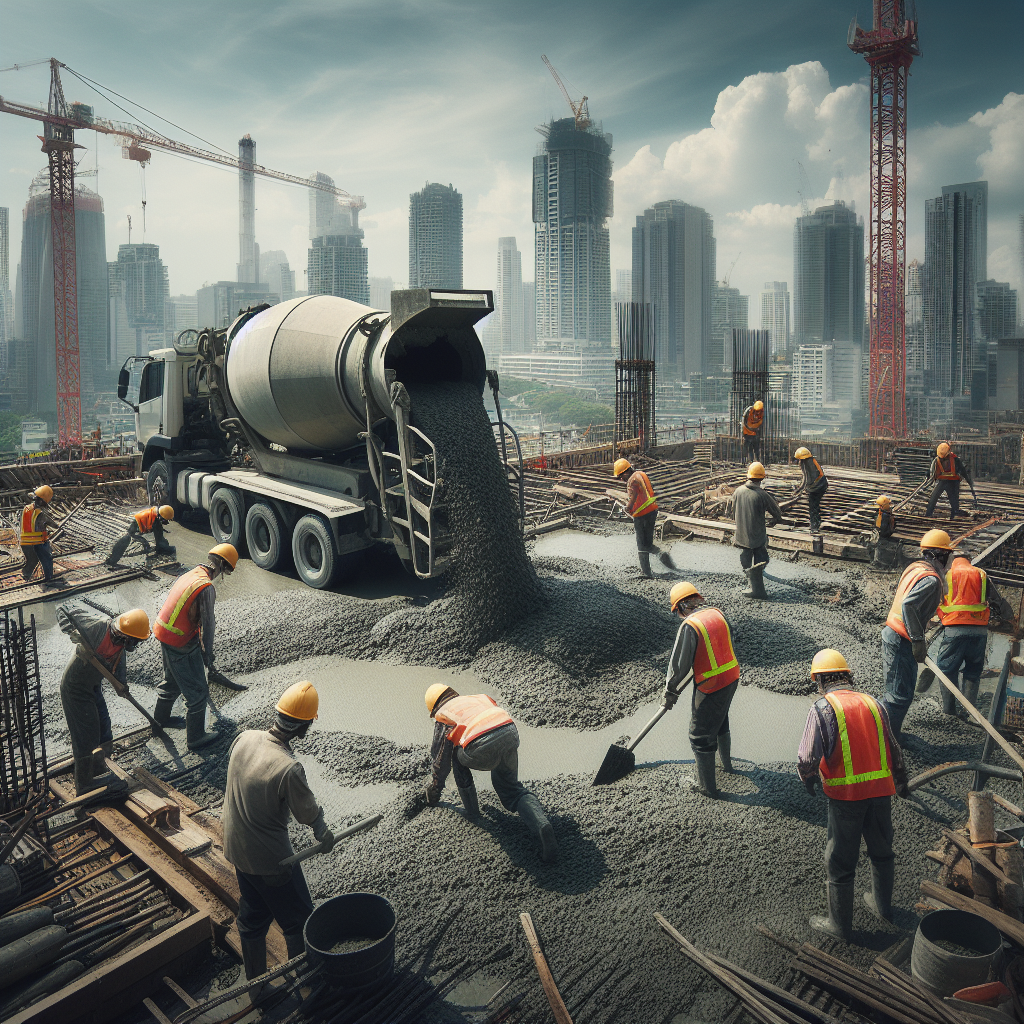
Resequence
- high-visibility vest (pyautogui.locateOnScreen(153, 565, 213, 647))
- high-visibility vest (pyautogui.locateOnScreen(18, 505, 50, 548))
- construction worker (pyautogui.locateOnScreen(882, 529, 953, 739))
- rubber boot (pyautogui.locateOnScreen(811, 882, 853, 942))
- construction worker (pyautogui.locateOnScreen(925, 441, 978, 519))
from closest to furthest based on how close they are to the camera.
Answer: rubber boot (pyautogui.locateOnScreen(811, 882, 853, 942))
construction worker (pyautogui.locateOnScreen(882, 529, 953, 739))
high-visibility vest (pyautogui.locateOnScreen(153, 565, 213, 647))
high-visibility vest (pyautogui.locateOnScreen(18, 505, 50, 548))
construction worker (pyautogui.locateOnScreen(925, 441, 978, 519))

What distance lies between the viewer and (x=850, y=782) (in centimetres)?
396

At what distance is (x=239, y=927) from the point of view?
3.87m

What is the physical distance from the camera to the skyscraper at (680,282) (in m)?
142

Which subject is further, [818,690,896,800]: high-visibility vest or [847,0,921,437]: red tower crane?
[847,0,921,437]: red tower crane

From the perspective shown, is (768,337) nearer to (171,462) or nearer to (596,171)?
(171,462)

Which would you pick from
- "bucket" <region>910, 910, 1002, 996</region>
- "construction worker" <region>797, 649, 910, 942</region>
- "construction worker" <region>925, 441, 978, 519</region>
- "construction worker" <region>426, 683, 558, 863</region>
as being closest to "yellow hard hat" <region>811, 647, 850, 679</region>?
"construction worker" <region>797, 649, 910, 942</region>

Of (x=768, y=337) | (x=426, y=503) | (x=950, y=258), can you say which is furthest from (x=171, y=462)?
(x=950, y=258)

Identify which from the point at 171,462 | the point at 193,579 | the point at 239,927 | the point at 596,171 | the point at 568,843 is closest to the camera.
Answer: the point at 239,927

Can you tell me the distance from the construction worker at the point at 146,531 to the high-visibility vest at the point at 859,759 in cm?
872

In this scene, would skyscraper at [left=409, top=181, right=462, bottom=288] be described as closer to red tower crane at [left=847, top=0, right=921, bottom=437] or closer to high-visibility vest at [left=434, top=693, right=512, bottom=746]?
red tower crane at [left=847, top=0, right=921, bottom=437]

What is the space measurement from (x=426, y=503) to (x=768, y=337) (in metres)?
18.9

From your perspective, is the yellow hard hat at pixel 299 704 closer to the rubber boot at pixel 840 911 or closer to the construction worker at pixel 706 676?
the construction worker at pixel 706 676

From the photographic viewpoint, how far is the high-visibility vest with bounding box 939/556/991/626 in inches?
244

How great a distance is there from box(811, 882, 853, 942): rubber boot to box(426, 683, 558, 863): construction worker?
1500 mm
